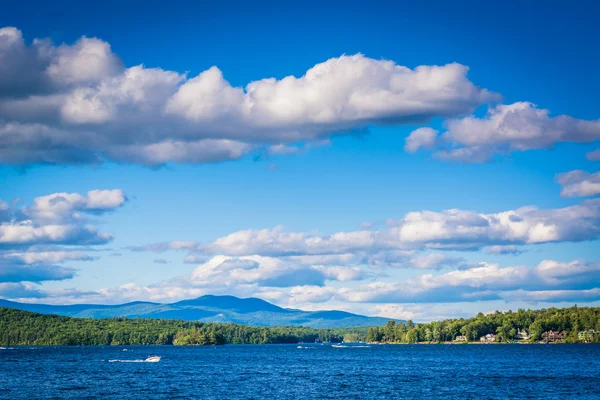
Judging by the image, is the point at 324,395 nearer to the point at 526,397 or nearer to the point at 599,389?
the point at 526,397

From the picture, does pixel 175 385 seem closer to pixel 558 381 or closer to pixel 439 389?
pixel 439 389

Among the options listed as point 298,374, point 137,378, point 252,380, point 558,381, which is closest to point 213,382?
point 252,380

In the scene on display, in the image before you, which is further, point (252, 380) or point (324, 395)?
point (252, 380)

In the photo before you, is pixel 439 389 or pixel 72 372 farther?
pixel 72 372

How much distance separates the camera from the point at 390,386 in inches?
4552

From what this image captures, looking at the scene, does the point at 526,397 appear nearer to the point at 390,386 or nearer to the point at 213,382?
the point at 390,386

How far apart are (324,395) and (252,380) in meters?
30.9

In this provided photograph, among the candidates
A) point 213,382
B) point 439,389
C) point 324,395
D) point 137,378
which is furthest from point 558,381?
point 137,378

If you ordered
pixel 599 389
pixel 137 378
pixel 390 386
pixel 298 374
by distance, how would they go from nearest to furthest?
pixel 599 389 → pixel 390 386 → pixel 137 378 → pixel 298 374

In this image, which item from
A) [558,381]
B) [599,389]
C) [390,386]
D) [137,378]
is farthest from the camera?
[137,378]

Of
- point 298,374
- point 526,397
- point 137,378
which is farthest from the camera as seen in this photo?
point 298,374

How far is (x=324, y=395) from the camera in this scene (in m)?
102

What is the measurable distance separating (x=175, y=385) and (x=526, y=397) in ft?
183

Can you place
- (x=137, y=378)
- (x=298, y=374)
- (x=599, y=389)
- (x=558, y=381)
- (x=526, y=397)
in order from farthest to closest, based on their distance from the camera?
(x=298, y=374)
(x=137, y=378)
(x=558, y=381)
(x=599, y=389)
(x=526, y=397)
